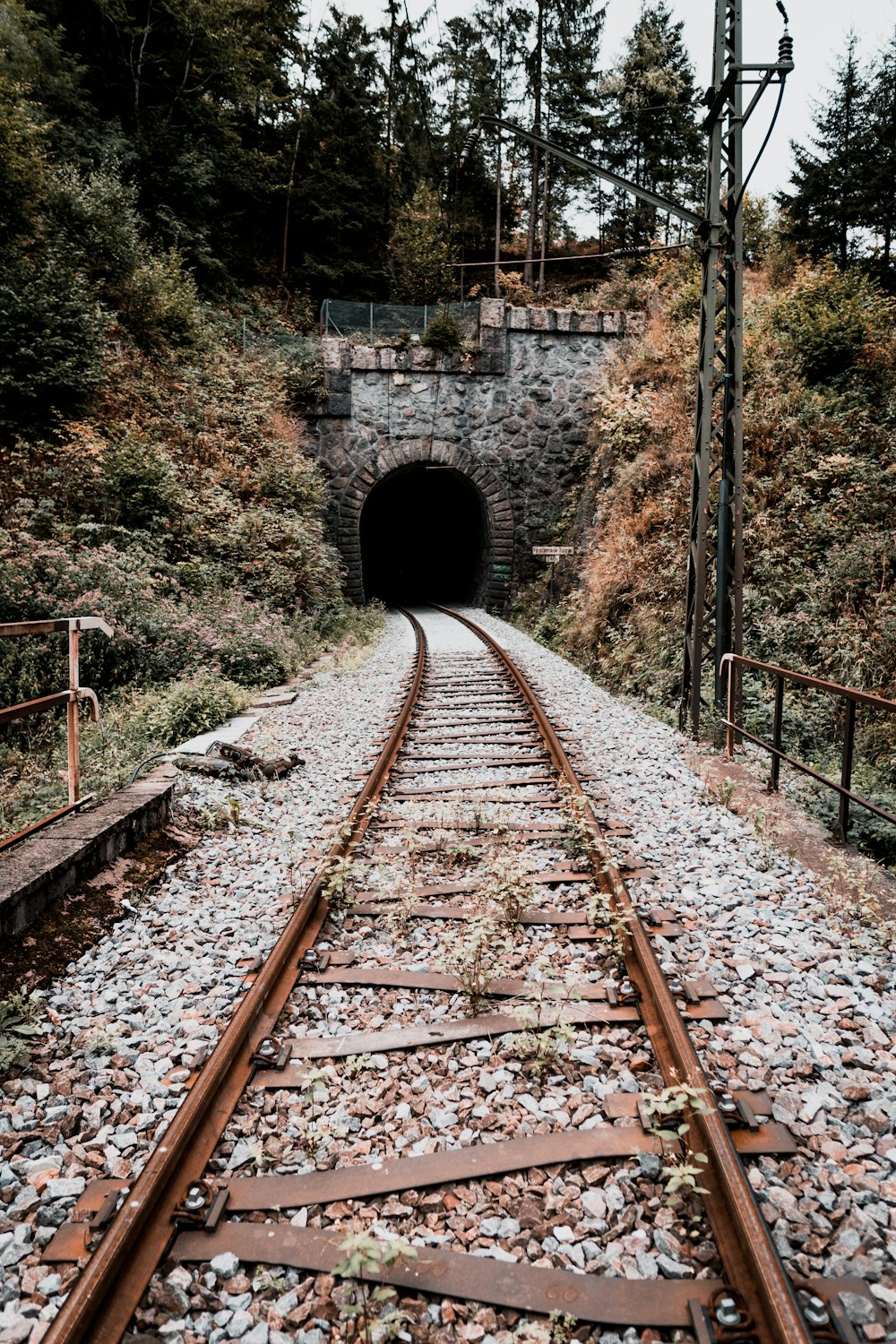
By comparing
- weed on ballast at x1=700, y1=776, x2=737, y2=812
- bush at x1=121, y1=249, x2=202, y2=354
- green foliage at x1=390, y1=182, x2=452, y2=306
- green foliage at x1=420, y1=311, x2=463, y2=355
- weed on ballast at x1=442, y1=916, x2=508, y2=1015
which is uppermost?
green foliage at x1=390, y1=182, x2=452, y2=306

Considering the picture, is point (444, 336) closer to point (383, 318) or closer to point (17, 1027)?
point (383, 318)

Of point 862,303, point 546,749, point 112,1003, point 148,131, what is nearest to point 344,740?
point 546,749

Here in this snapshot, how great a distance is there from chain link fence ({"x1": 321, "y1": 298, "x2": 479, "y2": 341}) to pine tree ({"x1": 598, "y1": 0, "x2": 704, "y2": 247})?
11208 mm

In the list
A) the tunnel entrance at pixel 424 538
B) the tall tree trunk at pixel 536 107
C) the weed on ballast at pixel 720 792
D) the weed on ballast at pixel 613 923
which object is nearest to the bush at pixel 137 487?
the tunnel entrance at pixel 424 538

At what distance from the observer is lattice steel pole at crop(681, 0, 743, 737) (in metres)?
6.37

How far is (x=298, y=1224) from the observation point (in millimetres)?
2025

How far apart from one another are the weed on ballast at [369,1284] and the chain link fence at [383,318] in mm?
18660

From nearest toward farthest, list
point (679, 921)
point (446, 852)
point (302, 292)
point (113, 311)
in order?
point (679, 921), point (446, 852), point (113, 311), point (302, 292)

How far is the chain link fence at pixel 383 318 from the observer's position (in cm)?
1777

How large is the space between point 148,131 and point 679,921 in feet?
73.1

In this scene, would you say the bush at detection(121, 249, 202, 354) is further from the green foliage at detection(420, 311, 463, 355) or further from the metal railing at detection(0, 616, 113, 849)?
the metal railing at detection(0, 616, 113, 849)

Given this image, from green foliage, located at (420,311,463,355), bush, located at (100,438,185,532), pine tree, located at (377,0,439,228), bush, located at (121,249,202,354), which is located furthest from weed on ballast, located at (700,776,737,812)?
pine tree, located at (377,0,439,228)

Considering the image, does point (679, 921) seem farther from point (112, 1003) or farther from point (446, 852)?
point (112, 1003)

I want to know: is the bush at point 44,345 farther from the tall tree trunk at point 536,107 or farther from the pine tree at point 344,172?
the tall tree trunk at point 536,107
